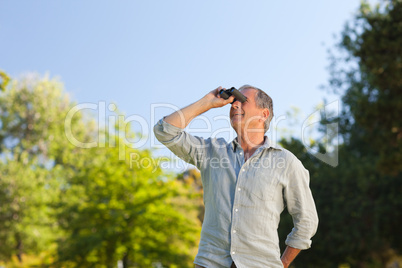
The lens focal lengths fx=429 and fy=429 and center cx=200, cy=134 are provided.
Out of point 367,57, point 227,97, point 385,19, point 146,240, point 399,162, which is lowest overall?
point 146,240

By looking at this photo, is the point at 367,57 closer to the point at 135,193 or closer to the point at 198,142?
the point at 135,193

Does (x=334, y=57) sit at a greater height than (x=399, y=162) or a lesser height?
greater

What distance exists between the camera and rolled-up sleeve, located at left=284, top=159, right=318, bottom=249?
2734 millimetres

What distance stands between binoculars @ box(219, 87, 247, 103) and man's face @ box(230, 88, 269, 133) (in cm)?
4

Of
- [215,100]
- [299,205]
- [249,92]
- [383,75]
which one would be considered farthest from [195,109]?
[383,75]

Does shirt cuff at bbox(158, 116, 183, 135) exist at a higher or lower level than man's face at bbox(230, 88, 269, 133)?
lower

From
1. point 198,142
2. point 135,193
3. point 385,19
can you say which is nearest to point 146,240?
point 135,193

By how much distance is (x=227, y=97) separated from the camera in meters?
2.78

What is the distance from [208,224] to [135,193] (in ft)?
37.6

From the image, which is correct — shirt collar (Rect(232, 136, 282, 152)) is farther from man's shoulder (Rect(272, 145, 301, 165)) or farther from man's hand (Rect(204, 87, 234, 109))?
man's hand (Rect(204, 87, 234, 109))

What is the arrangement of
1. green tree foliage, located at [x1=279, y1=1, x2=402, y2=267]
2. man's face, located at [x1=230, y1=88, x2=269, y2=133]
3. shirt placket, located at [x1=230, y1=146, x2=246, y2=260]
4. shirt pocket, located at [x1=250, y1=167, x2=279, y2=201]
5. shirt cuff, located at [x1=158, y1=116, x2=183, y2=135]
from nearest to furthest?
shirt placket, located at [x1=230, y1=146, x2=246, y2=260] < shirt pocket, located at [x1=250, y1=167, x2=279, y2=201] < shirt cuff, located at [x1=158, y1=116, x2=183, y2=135] < man's face, located at [x1=230, y1=88, x2=269, y2=133] < green tree foliage, located at [x1=279, y1=1, x2=402, y2=267]

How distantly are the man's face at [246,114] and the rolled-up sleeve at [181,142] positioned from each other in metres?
0.25

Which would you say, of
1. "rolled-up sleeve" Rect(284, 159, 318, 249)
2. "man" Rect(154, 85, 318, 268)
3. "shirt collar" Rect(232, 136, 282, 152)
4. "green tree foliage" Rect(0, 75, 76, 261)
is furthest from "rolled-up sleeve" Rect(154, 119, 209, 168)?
"green tree foliage" Rect(0, 75, 76, 261)

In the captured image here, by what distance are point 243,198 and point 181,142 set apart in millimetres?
543
